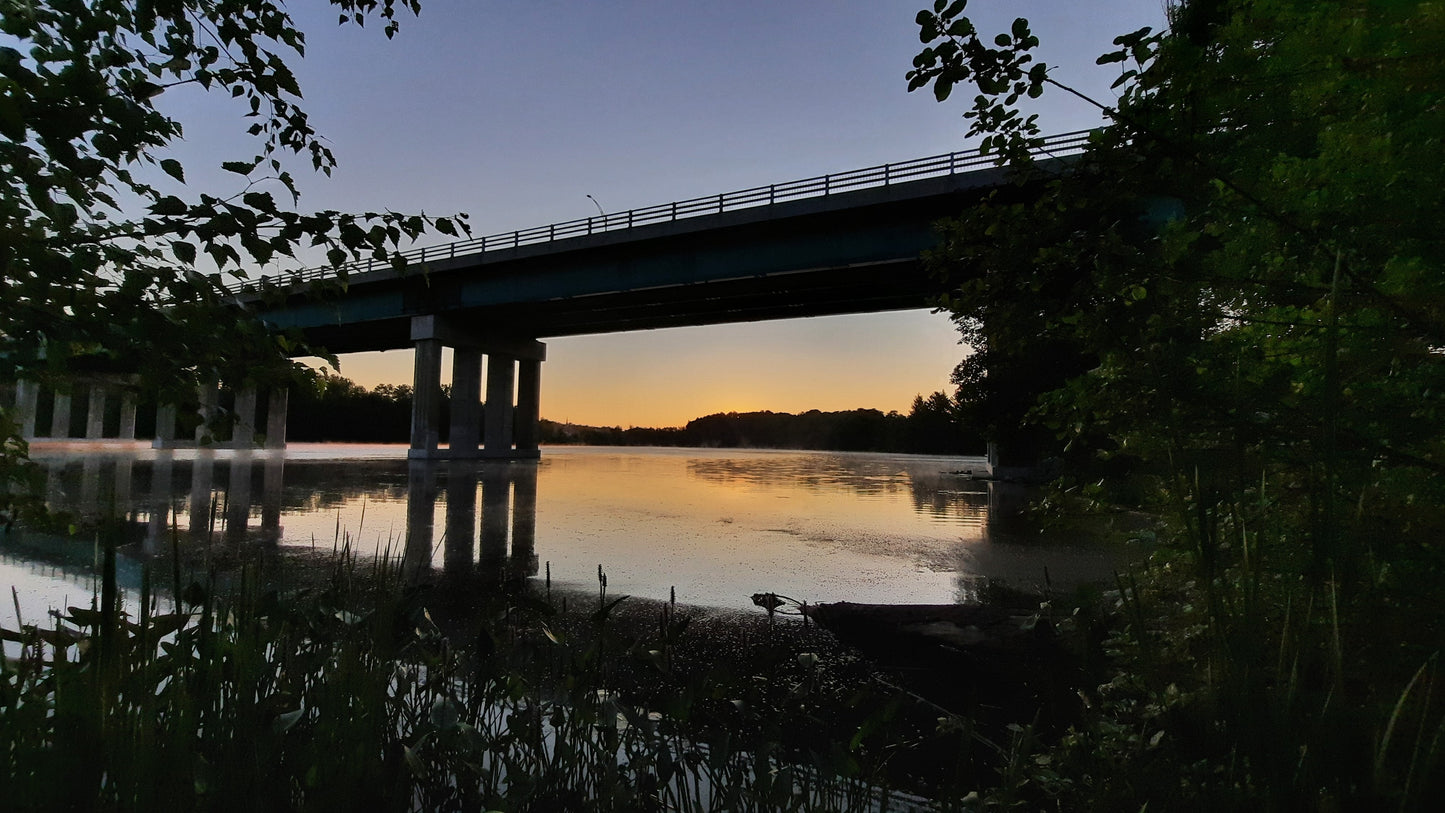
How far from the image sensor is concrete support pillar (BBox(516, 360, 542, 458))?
46188mm

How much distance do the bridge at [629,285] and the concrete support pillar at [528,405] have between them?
77 mm

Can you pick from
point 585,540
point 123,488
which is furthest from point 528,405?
point 585,540

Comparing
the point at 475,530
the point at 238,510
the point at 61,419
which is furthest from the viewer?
the point at 61,419

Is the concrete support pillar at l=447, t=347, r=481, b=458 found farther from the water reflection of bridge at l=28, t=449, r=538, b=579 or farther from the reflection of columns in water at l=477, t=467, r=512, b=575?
the reflection of columns in water at l=477, t=467, r=512, b=575

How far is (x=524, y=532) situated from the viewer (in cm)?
1091

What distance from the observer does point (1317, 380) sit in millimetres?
2260

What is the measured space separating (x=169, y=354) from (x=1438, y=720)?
4144 mm

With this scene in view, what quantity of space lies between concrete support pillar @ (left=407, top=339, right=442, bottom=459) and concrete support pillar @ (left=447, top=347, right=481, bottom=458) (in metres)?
2.00

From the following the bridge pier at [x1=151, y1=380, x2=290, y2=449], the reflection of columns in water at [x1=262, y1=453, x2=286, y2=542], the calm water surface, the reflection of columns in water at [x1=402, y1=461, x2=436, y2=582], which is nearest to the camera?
the bridge pier at [x1=151, y1=380, x2=290, y2=449]

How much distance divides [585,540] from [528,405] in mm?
37870

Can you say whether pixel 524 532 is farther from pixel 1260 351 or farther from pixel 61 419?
pixel 61 419

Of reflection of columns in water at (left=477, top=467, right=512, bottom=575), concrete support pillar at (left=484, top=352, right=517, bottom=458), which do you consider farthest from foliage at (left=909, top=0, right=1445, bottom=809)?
concrete support pillar at (left=484, top=352, right=517, bottom=458)

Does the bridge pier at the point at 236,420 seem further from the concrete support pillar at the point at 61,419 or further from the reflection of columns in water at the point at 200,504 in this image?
the concrete support pillar at the point at 61,419

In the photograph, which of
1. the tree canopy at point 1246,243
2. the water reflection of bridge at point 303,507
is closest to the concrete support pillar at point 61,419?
the water reflection of bridge at point 303,507
